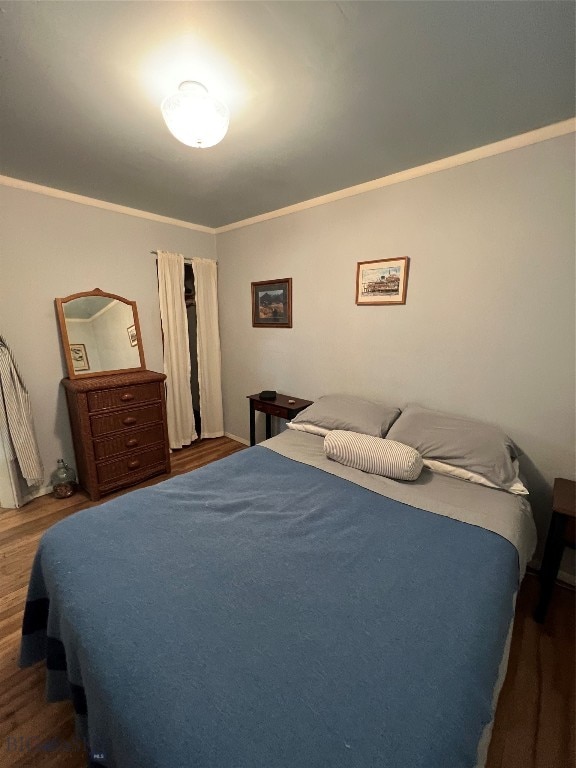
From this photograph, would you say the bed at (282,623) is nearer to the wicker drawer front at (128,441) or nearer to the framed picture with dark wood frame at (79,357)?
the wicker drawer front at (128,441)

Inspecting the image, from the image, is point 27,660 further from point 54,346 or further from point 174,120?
point 174,120

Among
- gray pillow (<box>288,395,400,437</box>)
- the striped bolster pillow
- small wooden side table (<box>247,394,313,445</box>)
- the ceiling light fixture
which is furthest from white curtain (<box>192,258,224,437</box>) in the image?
the striped bolster pillow

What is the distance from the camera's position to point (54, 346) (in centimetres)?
255

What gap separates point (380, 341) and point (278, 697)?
6.90 feet

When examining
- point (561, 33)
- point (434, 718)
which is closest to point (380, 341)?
point (561, 33)

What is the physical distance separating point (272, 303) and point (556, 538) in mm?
2640

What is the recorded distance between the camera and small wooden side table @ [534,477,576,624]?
1444 mm

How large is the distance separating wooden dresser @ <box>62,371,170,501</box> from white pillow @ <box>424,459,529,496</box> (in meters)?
2.28

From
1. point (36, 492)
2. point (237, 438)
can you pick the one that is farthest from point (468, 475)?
point (36, 492)

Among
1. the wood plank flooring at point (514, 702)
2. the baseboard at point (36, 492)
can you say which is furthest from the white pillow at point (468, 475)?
the baseboard at point (36, 492)

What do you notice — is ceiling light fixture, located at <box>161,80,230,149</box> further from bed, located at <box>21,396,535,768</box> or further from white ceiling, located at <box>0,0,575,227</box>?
bed, located at <box>21,396,535,768</box>

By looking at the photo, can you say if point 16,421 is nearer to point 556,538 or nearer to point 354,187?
point 354,187

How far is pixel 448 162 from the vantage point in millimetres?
1887

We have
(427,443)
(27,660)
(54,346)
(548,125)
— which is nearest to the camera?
(27,660)
